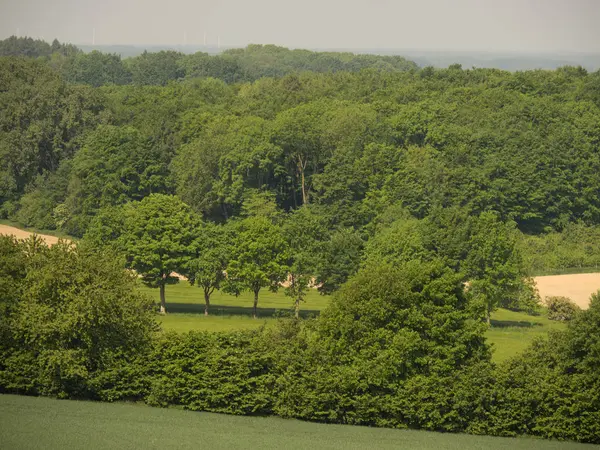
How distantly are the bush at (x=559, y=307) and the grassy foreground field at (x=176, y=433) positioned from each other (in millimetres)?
34710

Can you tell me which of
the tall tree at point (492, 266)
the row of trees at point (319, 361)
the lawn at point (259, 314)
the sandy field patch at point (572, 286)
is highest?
the row of trees at point (319, 361)

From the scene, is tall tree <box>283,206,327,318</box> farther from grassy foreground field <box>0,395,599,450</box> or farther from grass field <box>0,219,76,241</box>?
grassy foreground field <box>0,395,599,450</box>

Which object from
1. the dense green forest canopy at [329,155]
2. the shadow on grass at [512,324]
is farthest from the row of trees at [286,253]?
the dense green forest canopy at [329,155]

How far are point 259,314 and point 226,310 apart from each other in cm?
269

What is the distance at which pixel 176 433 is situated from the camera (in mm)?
37156

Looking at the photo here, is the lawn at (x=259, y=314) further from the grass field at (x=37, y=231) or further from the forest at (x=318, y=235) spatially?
the grass field at (x=37, y=231)

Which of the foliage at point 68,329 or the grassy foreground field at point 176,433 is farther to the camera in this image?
the foliage at point 68,329

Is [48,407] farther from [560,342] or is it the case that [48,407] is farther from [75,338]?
[560,342]

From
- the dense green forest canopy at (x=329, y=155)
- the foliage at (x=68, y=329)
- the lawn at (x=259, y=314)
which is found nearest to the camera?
the foliage at (x=68, y=329)

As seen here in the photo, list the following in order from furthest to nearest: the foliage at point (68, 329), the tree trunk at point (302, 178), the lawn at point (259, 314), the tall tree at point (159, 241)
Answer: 1. the tree trunk at point (302, 178)
2. the tall tree at point (159, 241)
3. the lawn at point (259, 314)
4. the foliage at point (68, 329)

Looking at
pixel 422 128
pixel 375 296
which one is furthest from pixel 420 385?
pixel 422 128

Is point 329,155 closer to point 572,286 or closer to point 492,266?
point 572,286

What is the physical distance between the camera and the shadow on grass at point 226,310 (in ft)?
226

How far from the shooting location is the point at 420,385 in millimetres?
40625
